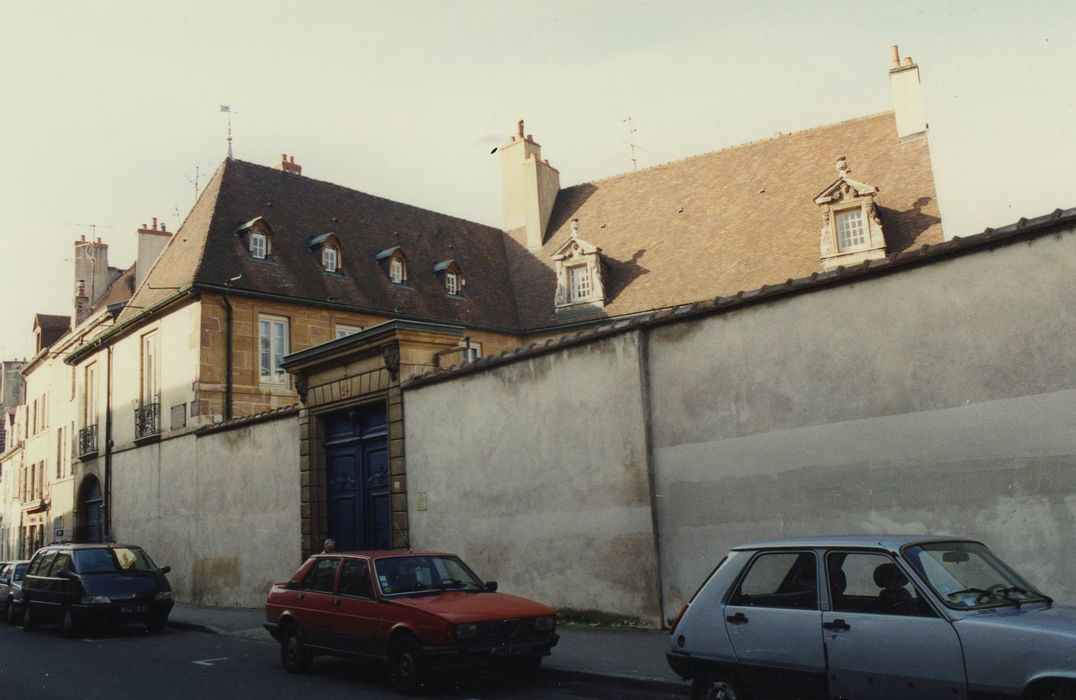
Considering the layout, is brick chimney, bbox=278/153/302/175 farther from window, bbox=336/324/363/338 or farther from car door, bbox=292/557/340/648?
car door, bbox=292/557/340/648

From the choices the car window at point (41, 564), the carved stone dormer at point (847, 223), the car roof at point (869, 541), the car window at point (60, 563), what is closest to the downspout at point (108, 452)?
the car window at point (41, 564)

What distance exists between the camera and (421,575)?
10.2 meters

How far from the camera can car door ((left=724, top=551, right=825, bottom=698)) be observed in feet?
21.1

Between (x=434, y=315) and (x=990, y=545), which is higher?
(x=434, y=315)

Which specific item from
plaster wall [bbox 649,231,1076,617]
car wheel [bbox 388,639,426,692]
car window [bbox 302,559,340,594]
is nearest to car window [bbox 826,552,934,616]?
plaster wall [bbox 649,231,1076,617]

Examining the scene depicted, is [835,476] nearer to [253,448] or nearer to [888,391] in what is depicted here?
[888,391]

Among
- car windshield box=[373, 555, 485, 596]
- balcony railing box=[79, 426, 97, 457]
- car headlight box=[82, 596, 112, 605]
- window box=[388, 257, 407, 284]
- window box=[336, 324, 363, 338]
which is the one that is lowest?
car headlight box=[82, 596, 112, 605]

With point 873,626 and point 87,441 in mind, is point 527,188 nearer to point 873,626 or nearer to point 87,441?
point 87,441

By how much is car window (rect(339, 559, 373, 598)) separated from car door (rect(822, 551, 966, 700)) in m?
5.25

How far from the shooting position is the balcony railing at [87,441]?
29.2 m

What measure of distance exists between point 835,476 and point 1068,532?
91.7 inches

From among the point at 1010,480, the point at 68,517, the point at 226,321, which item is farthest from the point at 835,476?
the point at 68,517

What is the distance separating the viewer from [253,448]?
20.0m

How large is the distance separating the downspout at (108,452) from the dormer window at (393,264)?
901 centimetres
